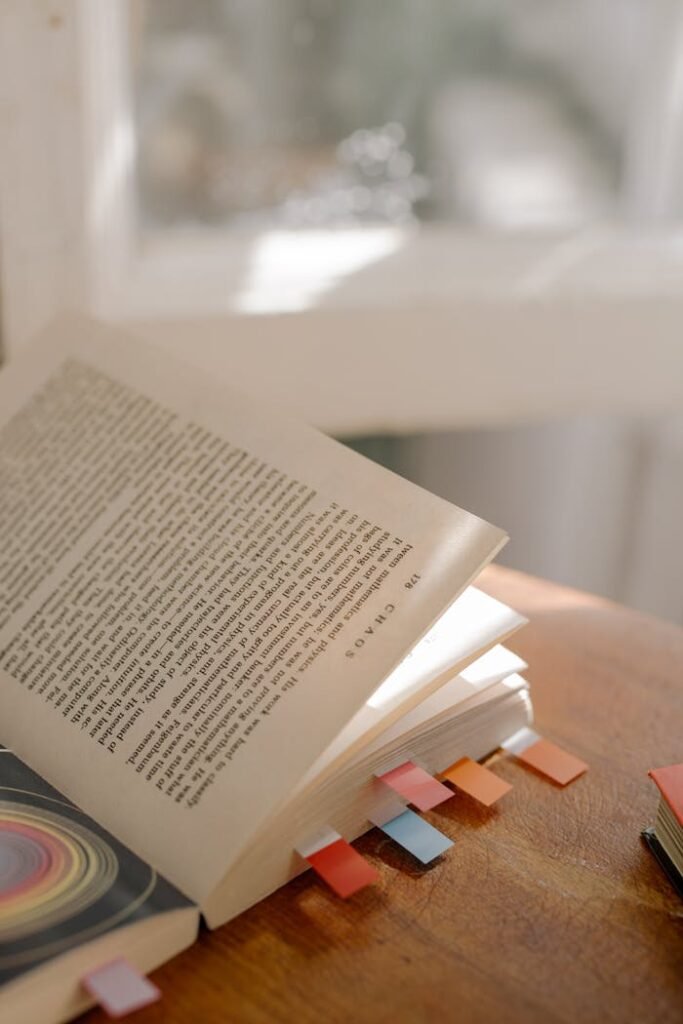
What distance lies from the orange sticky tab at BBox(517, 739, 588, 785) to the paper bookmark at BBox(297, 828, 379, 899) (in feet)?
0.45

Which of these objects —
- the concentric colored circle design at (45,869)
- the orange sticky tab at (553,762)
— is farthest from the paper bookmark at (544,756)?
the concentric colored circle design at (45,869)

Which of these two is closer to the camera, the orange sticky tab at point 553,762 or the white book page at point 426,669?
the white book page at point 426,669

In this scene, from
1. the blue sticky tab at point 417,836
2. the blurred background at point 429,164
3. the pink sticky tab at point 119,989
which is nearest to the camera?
the pink sticky tab at point 119,989

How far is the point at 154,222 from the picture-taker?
1.19m

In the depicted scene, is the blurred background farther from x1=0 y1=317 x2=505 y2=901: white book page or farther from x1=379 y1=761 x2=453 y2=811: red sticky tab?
x1=379 y1=761 x2=453 y2=811: red sticky tab

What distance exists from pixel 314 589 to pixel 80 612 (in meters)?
0.14

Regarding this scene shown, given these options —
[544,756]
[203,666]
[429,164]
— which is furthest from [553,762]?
[429,164]

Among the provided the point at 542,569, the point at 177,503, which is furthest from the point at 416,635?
the point at 542,569

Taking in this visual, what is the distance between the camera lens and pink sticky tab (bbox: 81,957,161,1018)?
45 centimetres

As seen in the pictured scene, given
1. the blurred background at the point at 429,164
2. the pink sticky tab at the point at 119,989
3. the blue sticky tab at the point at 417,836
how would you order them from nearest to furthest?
1. the pink sticky tab at the point at 119,989
2. the blue sticky tab at the point at 417,836
3. the blurred background at the point at 429,164

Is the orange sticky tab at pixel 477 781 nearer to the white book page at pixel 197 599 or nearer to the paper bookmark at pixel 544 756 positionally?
the paper bookmark at pixel 544 756

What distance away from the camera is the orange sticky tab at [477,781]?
1.98ft

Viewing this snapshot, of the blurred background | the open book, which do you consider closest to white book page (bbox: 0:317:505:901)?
the open book

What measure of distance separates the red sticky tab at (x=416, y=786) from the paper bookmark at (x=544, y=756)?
0.26ft
